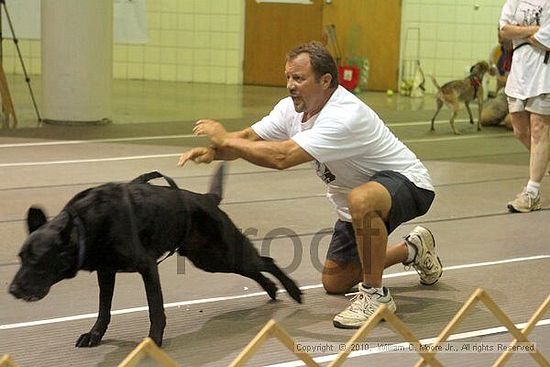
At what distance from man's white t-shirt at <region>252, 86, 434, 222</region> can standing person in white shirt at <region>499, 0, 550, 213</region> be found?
213 centimetres

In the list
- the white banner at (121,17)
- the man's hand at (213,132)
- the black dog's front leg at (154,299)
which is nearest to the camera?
the black dog's front leg at (154,299)

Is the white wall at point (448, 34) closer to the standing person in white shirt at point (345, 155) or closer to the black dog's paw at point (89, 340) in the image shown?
the standing person in white shirt at point (345, 155)

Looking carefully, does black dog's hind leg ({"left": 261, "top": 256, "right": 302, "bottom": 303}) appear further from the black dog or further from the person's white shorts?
the person's white shorts

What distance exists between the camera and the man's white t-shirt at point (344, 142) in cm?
375

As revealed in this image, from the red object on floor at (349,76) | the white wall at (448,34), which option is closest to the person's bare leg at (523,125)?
the red object on floor at (349,76)

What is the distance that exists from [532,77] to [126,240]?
3.51 metres

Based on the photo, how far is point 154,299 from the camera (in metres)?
3.41

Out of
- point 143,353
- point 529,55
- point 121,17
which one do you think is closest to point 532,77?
point 529,55

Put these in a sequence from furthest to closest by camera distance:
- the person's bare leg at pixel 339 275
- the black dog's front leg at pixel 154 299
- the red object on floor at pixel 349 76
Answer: the red object on floor at pixel 349 76 < the person's bare leg at pixel 339 275 < the black dog's front leg at pixel 154 299

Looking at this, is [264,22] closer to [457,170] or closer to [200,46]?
[200,46]

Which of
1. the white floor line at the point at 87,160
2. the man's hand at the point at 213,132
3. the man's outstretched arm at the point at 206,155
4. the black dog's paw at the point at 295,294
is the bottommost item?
the black dog's paw at the point at 295,294

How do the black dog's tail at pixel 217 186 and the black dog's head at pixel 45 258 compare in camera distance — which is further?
the black dog's tail at pixel 217 186

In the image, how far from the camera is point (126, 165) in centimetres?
709

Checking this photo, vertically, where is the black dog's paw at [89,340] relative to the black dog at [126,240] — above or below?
below
